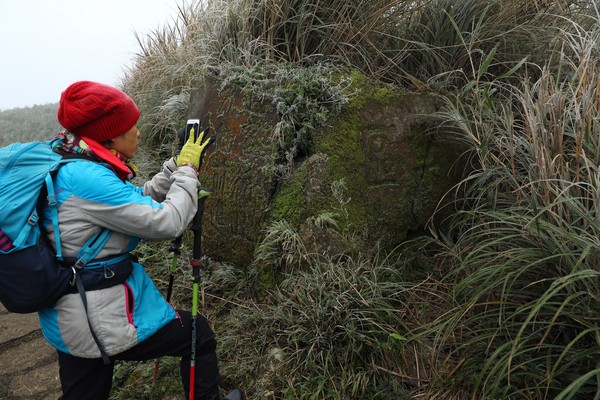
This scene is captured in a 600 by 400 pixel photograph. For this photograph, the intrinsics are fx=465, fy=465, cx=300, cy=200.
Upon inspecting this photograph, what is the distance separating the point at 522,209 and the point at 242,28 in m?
2.84

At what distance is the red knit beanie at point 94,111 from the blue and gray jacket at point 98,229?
0.66 feet

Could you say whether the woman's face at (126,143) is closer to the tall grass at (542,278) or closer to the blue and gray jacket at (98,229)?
the blue and gray jacket at (98,229)

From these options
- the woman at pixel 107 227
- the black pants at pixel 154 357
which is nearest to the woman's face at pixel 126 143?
the woman at pixel 107 227

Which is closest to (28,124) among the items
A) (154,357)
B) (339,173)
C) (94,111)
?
(339,173)

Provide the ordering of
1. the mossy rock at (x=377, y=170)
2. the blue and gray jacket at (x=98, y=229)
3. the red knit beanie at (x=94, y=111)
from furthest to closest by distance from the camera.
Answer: the mossy rock at (x=377, y=170) < the red knit beanie at (x=94, y=111) < the blue and gray jacket at (x=98, y=229)

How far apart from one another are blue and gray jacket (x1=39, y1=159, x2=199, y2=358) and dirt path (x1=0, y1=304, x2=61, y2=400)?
1538mm

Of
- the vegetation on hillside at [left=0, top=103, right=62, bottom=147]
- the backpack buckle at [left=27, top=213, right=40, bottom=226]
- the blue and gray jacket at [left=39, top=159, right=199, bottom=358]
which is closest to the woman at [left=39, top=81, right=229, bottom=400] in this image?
the blue and gray jacket at [left=39, top=159, right=199, bottom=358]

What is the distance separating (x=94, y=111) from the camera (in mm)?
2174

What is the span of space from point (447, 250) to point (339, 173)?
1.01 metres

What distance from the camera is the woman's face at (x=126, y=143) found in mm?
2332

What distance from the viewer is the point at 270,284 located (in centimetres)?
344

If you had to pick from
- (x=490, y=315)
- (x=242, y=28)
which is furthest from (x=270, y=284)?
(x=242, y=28)

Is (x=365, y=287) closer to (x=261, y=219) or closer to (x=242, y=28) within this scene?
(x=261, y=219)

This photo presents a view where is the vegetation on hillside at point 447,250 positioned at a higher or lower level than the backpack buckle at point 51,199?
lower
